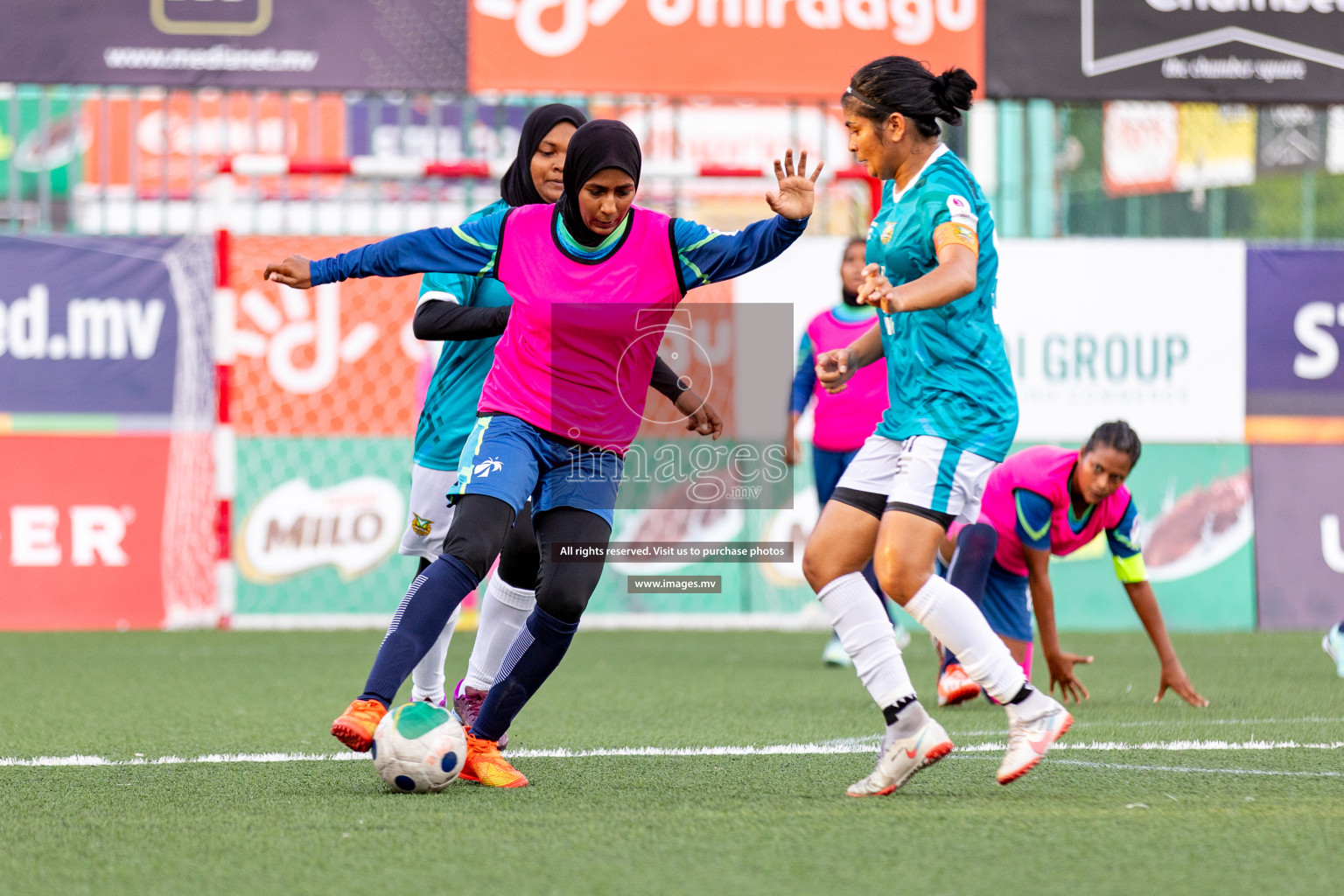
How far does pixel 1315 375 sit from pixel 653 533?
15.0 ft

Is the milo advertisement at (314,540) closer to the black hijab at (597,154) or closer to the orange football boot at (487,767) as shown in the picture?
the orange football boot at (487,767)

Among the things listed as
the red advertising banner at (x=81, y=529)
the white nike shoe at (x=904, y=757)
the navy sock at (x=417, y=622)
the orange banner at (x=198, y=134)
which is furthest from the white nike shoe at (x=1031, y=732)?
the orange banner at (x=198, y=134)

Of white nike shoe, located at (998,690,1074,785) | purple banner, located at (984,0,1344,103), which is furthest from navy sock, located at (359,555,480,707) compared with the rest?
purple banner, located at (984,0,1344,103)

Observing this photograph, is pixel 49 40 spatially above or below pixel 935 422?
above

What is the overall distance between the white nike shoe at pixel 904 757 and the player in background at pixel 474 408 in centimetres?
116

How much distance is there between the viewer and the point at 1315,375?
10852 mm

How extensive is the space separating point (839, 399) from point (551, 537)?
3.86m

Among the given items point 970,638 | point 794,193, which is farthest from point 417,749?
point 794,193

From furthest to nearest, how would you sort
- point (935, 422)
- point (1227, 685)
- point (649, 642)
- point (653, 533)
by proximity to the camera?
point (653, 533)
point (649, 642)
point (1227, 685)
point (935, 422)

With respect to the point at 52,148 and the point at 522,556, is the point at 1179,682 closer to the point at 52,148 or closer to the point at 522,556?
the point at 522,556

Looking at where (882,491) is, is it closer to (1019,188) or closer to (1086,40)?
(1086,40)

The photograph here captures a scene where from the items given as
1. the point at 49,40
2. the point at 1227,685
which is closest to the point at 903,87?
the point at 1227,685

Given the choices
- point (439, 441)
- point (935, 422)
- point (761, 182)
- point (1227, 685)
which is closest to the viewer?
point (935, 422)

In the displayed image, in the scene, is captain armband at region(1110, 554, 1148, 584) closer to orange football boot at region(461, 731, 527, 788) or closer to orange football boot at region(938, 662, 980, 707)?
orange football boot at region(938, 662, 980, 707)
